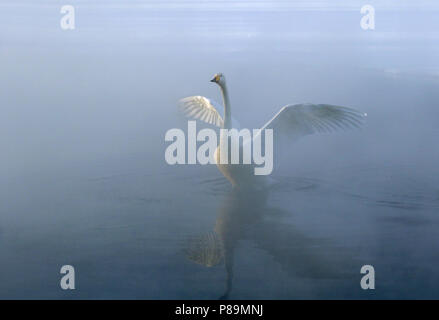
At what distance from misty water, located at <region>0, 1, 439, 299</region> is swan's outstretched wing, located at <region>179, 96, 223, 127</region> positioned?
0.63 meters

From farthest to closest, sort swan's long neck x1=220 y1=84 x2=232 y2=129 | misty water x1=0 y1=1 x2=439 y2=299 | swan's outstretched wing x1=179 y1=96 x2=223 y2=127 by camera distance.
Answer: swan's outstretched wing x1=179 y1=96 x2=223 y2=127, swan's long neck x1=220 y1=84 x2=232 y2=129, misty water x1=0 y1=1 x2=439 y2=299

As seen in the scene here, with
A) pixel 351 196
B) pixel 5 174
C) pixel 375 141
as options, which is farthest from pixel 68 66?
pixel 351 196

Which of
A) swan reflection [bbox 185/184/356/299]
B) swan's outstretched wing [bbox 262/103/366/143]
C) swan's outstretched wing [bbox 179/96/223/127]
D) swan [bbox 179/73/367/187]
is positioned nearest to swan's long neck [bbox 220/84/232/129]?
swan [bbox 179/73/367/187]

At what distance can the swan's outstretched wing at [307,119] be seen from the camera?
7.88 metres

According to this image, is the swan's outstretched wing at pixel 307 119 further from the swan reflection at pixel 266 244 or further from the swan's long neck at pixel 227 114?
the swan reflection at pixel 266 244

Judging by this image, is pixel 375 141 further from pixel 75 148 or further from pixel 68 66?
pixel 68 66

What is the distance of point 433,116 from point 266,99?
9.12ft

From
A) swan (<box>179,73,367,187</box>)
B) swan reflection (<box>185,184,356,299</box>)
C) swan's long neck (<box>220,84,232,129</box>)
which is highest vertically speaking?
swan's long neck (<box>220,84,232,129</box>)

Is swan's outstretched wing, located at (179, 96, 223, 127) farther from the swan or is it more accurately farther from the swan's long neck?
the swan

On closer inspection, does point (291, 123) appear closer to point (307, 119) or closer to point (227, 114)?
point (307, 119)

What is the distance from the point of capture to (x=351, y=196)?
8.02m

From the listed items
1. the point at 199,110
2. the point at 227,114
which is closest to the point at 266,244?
the point at 227,114

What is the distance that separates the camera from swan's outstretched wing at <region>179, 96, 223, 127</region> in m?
9.46

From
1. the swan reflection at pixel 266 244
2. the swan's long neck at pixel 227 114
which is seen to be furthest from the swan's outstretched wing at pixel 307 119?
the swan reflection at pixel 266 244
